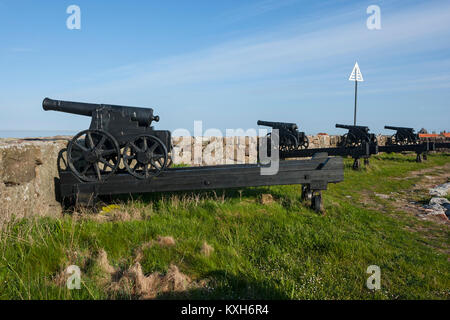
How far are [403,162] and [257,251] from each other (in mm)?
15441

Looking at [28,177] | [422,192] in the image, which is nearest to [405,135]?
[422,192]

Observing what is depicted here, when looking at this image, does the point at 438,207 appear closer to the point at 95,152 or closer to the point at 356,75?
the point at 95,152

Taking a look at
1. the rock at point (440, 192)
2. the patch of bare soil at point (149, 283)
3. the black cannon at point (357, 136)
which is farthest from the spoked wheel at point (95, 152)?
the black cannon at point (357, 136)

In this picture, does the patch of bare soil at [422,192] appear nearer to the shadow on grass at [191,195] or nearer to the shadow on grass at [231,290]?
the shadow on grass at [191,195]

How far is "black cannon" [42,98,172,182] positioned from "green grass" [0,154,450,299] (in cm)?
77

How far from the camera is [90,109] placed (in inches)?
217

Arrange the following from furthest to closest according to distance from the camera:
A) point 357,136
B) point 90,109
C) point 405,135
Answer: point 405,135 < point 357,136 < point 90,109

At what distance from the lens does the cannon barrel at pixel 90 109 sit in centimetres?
553

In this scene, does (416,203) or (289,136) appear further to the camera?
(289,136)

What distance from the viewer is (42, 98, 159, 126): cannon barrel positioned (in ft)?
18.1

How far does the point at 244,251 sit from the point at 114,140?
2657 mm
